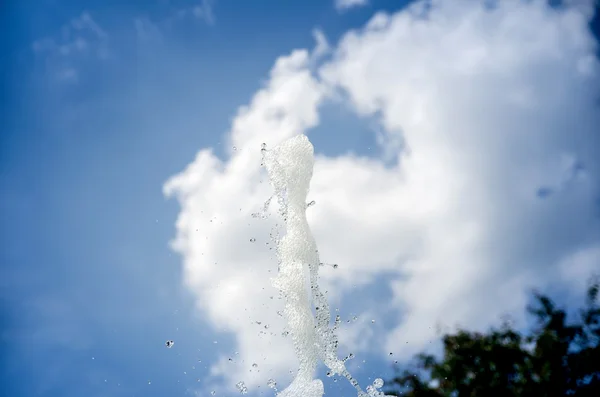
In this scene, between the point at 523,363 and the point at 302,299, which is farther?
the point at 523,363

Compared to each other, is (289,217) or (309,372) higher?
(289,217)

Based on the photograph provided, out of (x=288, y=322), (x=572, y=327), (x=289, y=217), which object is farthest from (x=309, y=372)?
(x=572, y=327)

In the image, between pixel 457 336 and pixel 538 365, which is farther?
pixel 457 336

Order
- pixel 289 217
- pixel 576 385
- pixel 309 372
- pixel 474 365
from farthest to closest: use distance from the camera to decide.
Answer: pixel 474 365 < pixel 576 385 < pixel 289 217 < pixel 309 372

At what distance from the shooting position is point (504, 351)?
854 inches

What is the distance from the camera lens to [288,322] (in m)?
12.1

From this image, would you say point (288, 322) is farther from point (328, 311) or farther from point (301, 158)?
point (301, 158)

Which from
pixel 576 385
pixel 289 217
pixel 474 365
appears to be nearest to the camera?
pixel 289 217

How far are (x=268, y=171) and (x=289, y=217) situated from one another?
4.40 feet

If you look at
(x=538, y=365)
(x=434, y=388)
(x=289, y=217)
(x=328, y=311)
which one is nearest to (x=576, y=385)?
(x=538, y=365)

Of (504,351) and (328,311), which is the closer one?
(328,311)

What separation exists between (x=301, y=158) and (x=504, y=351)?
14.1m

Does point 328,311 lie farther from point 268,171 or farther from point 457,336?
point 457,336

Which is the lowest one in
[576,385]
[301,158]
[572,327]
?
[576,385]
